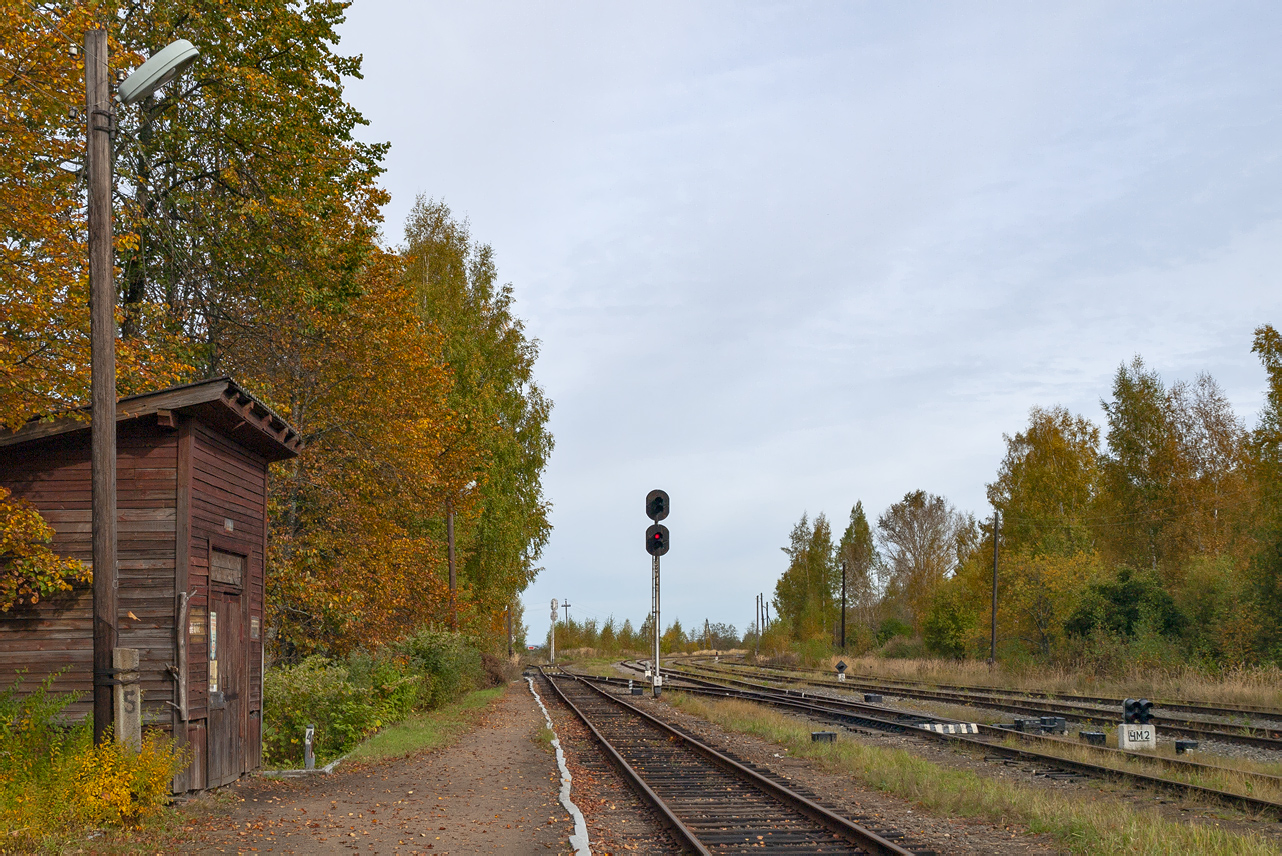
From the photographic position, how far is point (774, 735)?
59.7ft

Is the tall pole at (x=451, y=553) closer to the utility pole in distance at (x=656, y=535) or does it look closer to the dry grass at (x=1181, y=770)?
the utility pole in distance at (x=656, y=535)

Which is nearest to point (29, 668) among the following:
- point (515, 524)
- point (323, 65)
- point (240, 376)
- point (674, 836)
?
point (674, 836)

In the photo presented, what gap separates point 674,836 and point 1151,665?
28759mm

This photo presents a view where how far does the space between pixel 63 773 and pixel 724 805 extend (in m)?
6.92

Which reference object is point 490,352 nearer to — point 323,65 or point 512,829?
point 323,65

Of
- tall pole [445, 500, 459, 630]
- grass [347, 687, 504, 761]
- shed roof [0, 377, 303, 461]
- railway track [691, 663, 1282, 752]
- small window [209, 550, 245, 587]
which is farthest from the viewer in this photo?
tall pole [445, 500, 459, 630]

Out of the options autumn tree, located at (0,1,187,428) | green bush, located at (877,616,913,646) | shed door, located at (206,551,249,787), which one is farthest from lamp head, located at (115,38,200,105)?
green bush, located at (877,616,913,646)

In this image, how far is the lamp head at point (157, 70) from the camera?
924 centimetres

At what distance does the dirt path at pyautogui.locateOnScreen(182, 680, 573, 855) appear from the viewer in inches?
365

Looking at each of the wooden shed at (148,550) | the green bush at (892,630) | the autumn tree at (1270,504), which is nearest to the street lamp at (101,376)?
the wooden shed at (148,550)

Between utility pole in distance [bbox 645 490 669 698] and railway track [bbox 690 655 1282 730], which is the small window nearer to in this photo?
utility pole in distance [bbox 645 490 669 698]

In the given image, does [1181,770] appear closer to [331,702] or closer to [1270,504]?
[331,702]

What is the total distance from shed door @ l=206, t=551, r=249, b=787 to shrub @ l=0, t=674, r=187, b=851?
1258mm

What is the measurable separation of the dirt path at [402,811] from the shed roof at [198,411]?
14.9ft
